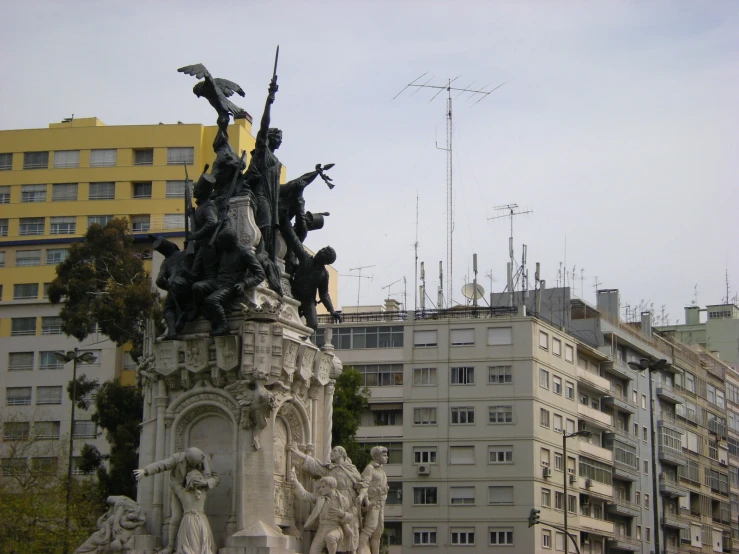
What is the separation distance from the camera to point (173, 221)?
237ft

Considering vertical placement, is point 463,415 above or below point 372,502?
above

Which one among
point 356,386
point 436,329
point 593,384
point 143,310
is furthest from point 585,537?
point 143,310

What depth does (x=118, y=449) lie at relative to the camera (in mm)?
45500

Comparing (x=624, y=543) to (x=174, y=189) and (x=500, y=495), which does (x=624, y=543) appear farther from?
(x=174, y=189)

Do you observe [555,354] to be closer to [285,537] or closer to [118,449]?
[118,449]

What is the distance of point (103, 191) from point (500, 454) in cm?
2648

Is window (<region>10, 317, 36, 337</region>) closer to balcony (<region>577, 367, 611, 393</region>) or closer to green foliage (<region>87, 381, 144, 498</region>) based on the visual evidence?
green foliage (<region>87, 381, 144, 498</region>)

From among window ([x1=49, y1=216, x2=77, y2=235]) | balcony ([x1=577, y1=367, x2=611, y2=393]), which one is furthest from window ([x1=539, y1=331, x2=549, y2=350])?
window ([x1=49, y1=216, x2=77, y2=235])

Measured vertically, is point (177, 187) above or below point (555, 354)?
above

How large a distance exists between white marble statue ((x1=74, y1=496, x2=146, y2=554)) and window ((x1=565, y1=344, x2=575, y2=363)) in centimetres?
5242

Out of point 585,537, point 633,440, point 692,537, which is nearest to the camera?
point 585,537

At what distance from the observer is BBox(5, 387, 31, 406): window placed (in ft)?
236

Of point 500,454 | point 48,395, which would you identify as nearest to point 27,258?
point 48,395

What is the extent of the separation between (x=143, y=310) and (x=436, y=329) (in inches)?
1010
